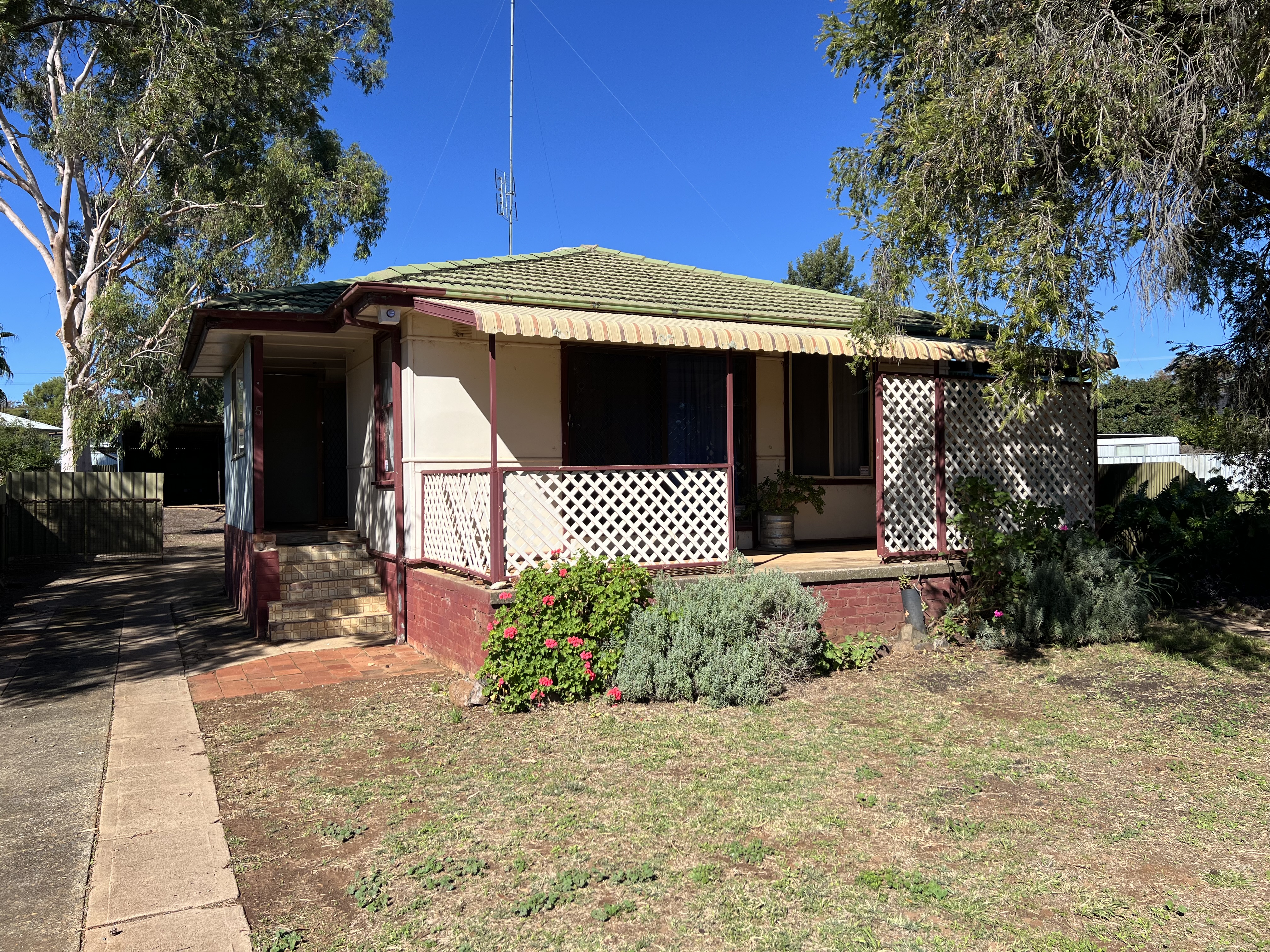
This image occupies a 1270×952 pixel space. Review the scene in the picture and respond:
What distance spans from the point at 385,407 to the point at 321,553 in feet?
6.57

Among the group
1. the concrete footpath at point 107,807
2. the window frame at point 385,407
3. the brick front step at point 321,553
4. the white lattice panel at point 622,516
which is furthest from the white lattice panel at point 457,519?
the concrete footpath at point 107,807

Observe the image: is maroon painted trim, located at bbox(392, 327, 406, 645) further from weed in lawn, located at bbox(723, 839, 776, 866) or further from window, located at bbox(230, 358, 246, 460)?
weed in lawn, located at bbox(723, 839, 776, 866)

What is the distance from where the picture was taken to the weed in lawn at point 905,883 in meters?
3.64

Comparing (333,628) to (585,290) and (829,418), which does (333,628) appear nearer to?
(585,290)

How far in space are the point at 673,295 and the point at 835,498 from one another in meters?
3.38

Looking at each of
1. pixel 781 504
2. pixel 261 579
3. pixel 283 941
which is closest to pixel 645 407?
pixel 781 504

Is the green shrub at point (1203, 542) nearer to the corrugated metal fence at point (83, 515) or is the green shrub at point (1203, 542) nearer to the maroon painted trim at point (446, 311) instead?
the maroon painted trim at point (446, 311)

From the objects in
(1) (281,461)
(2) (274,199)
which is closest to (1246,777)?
(1) (281,461)

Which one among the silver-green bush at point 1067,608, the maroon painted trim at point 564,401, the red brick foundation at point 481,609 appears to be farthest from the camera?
the maroon painted trim at point 564,401

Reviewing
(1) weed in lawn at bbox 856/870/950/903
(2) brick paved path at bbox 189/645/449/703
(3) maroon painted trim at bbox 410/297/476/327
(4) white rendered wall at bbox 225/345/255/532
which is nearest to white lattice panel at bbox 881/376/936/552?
(3) maroon painted trim at bbox 410/297/476/327

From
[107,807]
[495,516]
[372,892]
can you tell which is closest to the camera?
[372,892]

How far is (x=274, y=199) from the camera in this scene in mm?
18844

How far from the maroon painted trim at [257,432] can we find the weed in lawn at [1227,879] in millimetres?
9140

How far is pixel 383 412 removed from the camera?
9.85 metres
